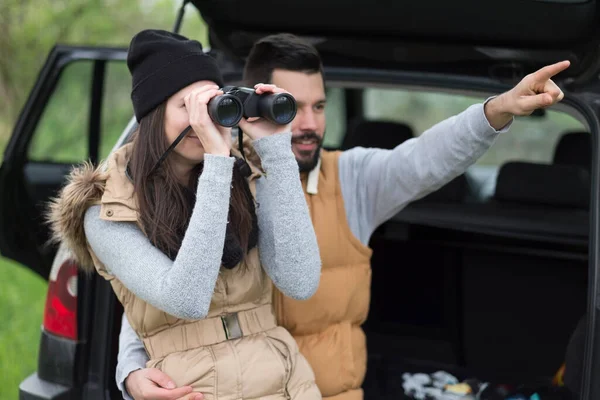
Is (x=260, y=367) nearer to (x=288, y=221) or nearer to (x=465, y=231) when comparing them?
(x=288, y=221)

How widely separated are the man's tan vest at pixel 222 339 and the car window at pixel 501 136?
7482 mm

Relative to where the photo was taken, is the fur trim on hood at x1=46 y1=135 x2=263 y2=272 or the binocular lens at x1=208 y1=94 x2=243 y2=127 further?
the fur trim on hood at x1=46 y1=135 x2=263 y2=272

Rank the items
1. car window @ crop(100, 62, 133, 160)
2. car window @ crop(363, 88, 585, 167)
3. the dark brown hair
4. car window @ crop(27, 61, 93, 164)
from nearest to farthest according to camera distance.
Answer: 1. the dark brown hair
2. car window @ crop(100, 62, 133, 160)
3. car window @ crop(27, 61, 93, 164)
4. car window @ crop(363, 88, 585, 167)

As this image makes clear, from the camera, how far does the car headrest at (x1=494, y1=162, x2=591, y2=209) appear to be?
3.16 metres

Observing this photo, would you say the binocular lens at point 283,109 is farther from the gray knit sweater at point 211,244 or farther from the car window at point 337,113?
the car window at point 337,113

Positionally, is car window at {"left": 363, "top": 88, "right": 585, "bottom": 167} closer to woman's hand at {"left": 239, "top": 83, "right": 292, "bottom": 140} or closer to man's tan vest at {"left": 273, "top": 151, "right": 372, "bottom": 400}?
man's tan vest at {"left": 273, "top": 151, "right": 372, "bottom": 400}

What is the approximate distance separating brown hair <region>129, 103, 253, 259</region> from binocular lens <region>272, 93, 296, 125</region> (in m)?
0.24

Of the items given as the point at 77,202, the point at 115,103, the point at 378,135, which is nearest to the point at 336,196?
the point at 77,202

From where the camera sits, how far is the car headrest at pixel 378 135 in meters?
3.73

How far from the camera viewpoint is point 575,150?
379cm

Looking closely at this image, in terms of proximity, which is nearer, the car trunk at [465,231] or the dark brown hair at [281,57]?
the car trunk at [465,231]

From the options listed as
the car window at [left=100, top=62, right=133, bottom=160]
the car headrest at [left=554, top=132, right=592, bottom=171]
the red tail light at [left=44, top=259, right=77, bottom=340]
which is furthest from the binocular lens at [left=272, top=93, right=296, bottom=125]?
the car window at [left=100, top=62, right=133, bottom=160]

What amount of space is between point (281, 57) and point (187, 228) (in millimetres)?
673

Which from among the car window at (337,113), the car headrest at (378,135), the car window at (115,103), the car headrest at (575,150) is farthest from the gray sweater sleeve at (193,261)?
the car window at (337,113)
